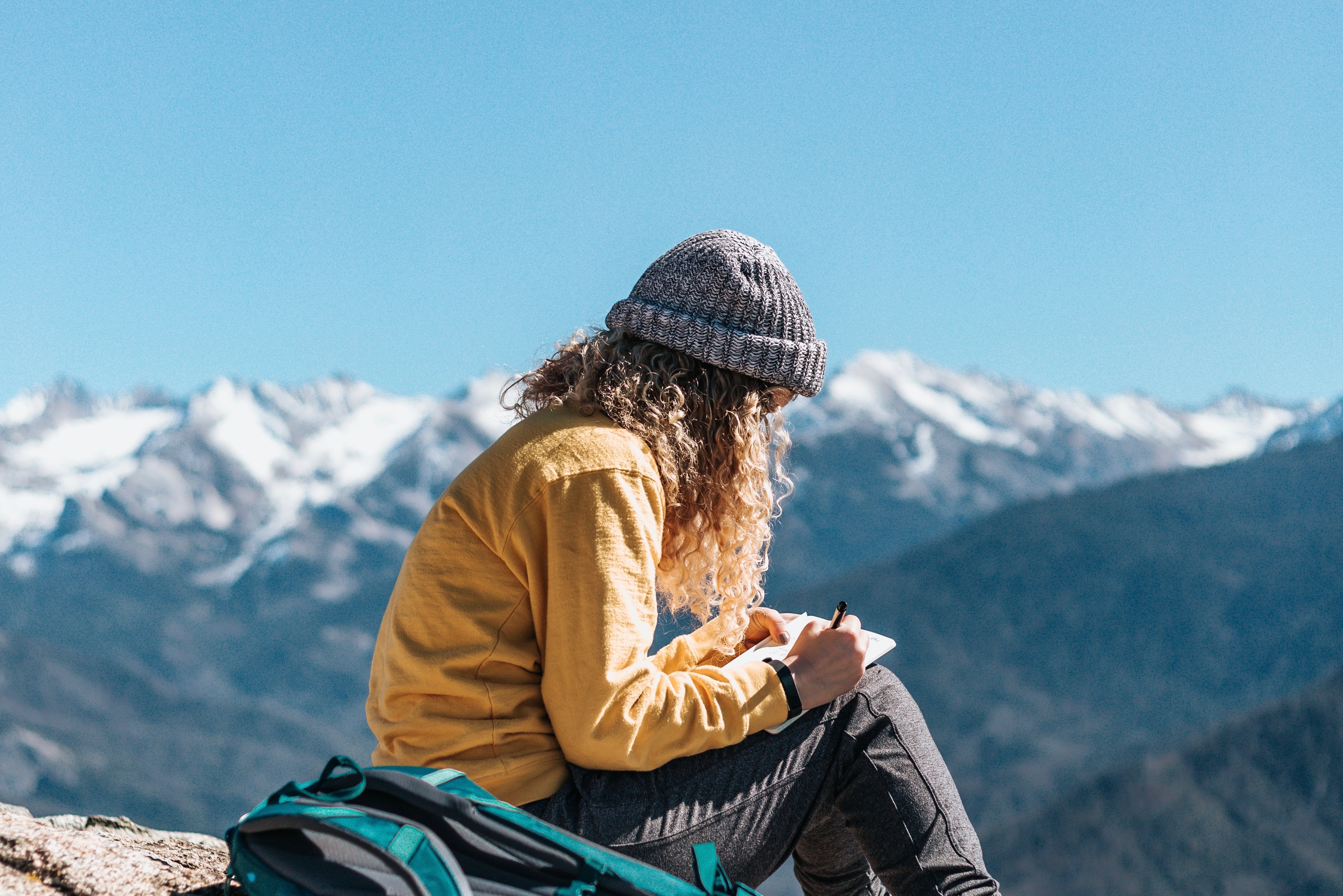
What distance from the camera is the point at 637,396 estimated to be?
11.3ft

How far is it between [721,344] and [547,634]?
1014mm

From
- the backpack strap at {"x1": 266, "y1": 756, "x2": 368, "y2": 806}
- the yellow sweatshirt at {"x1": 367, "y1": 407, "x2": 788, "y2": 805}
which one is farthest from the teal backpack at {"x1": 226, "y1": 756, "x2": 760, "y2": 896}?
the yellow sweatshirt at {"x1": 367, "y1": 407, "x2": 788, "y2": 805}

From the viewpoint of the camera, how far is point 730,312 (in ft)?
11.7

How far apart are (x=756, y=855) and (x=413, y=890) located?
3.72ft

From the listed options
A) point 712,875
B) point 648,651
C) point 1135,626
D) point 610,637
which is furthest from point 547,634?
point 1135,626

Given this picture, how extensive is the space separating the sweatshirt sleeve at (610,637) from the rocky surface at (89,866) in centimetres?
155

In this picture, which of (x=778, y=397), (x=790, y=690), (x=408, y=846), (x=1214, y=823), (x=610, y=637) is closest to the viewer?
(x=408, y=846)

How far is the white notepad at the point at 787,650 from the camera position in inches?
131

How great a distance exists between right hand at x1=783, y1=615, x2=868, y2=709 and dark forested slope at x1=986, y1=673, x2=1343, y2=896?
294 ft

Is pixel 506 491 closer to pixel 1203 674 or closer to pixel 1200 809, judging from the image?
pixel 1200 809

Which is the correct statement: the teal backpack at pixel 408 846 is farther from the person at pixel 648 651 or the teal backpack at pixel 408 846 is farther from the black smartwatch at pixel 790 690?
the black smartwatch at pixel 790 690

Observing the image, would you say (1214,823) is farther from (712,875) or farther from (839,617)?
(712,875)

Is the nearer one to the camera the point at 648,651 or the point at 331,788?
the point at 331,788

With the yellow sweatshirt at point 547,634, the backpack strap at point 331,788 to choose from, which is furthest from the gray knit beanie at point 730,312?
the backpack strap at point 331,788
